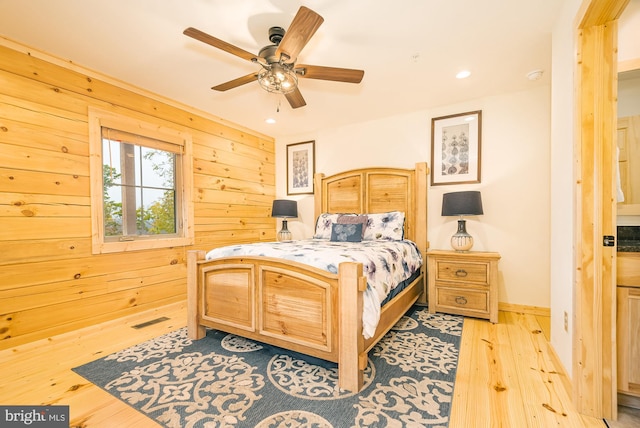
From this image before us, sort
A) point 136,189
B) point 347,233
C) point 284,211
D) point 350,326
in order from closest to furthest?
point 350,326 < point 136,189 < point 347,233 < point 284,211

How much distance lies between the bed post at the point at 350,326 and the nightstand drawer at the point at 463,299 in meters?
1.63

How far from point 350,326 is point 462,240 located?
6.52ft

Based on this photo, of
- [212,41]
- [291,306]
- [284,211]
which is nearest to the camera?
[212,41]

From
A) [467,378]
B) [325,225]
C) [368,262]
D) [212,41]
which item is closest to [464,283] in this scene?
[467,378]

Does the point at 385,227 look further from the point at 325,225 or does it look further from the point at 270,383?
the point at 270,383

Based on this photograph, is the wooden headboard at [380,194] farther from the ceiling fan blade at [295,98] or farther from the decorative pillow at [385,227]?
the ceiling fan blade at [295,98]

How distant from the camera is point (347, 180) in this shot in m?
4.03

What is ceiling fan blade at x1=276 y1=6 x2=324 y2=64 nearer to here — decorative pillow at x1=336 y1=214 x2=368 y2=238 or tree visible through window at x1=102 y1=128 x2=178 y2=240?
decorative pillow at x1=336 y1=214 x2=368 y2=238

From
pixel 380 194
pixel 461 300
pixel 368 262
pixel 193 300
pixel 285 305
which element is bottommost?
pixel 461 300

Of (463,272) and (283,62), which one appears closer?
(283,62)

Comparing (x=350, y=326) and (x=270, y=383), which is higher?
(x=350, y=326)

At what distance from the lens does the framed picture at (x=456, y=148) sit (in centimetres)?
327

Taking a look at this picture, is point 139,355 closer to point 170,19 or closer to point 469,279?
point 170,19

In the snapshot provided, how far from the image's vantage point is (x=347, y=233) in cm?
318
